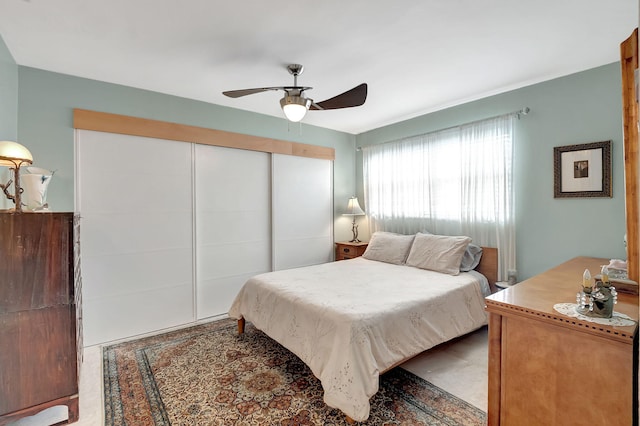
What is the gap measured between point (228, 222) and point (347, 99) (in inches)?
83.1

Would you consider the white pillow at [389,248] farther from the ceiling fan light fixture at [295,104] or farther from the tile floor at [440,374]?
the ceiling fan light fixture at [295,104]

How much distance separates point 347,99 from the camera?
2.32 m

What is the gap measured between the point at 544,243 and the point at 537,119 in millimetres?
1196

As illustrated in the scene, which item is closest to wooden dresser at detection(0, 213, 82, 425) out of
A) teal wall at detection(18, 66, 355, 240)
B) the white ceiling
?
teal wall at detection(18, 66, 355, 240)

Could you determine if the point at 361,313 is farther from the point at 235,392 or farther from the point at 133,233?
the point at 133,233

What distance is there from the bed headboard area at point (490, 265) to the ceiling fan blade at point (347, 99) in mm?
2131

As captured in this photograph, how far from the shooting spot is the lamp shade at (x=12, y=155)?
67.7 inches

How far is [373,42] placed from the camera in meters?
2.19

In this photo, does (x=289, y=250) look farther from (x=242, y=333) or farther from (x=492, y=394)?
(x=492, y=394)

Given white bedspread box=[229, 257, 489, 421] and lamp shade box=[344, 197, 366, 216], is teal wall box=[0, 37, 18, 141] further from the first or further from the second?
lamp shade box=[344, 197, 366, 216]

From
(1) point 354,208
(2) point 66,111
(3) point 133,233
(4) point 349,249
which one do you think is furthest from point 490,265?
(2) point 66,111

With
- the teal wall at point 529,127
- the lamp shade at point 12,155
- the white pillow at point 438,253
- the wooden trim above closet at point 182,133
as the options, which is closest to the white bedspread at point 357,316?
the white pillow at point 438,253

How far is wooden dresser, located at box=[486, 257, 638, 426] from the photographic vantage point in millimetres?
1150

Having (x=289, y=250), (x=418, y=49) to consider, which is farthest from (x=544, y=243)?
(x=289, y=250)
